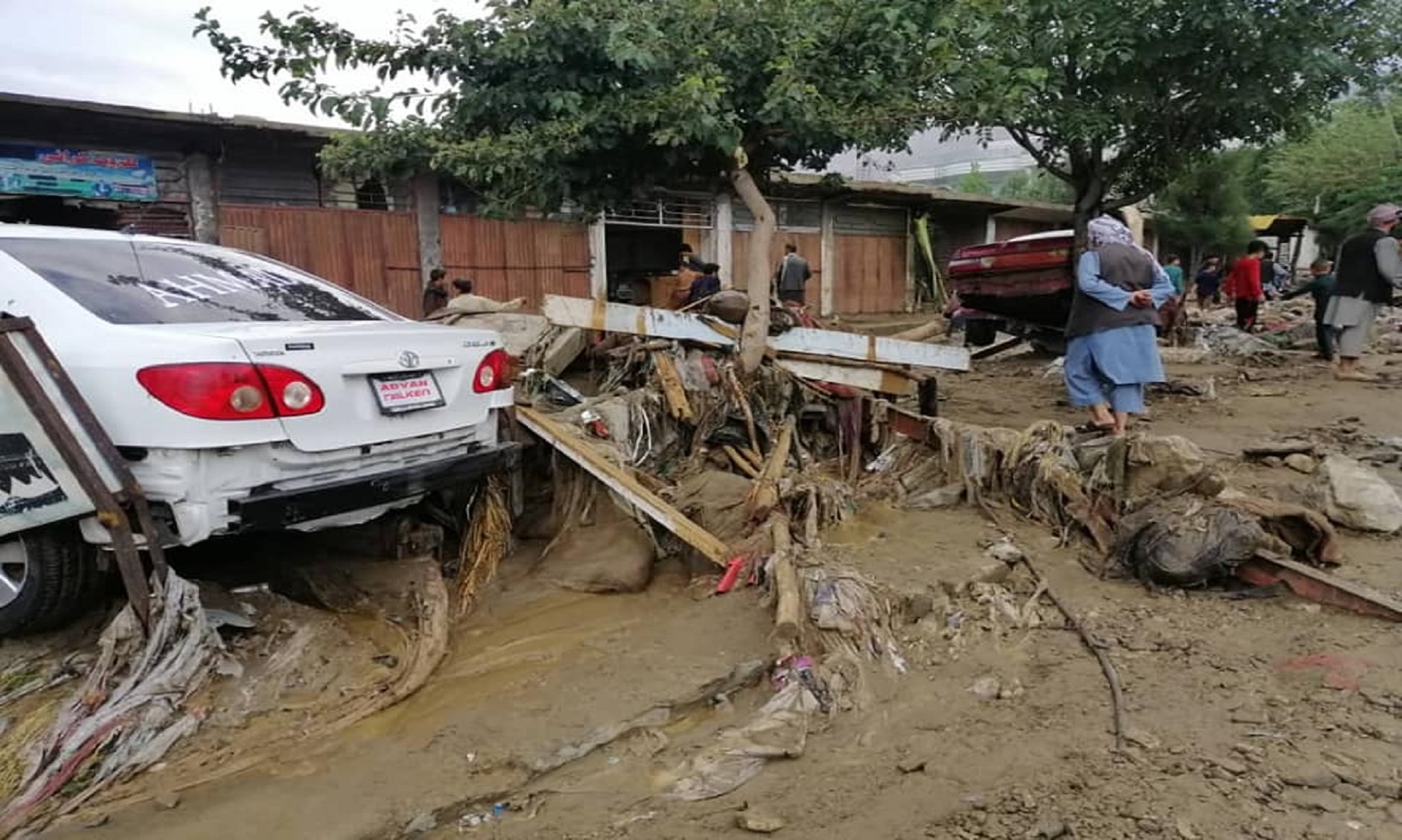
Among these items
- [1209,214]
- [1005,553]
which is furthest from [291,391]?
[1209,214]

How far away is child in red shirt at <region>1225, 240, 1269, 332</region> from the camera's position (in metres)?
13.0

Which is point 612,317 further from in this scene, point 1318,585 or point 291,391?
point 1318,585

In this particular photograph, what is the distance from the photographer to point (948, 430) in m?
4.93

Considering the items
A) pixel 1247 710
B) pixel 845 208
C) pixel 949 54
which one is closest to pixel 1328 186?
pixel 845 208

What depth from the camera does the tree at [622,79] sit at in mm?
4527

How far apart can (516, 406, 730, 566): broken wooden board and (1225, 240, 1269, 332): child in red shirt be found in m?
12.5

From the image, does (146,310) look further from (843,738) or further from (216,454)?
(843,738)

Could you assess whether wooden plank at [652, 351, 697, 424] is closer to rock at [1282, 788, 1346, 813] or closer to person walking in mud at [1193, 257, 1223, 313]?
rock at [1282, 788, 1346, 813]

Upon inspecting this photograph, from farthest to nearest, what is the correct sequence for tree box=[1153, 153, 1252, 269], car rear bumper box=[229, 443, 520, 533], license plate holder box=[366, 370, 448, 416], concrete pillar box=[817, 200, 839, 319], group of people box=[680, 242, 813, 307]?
tree box=[1153, 153, 1252, 269]
concrete pillar box=[817, 200, 839, 319]
group of people box=[680, 242, 813, 307]
license plate holder box=[366, 370, 448, 416]
car rear bumper box=[229, 443, 520, 533]

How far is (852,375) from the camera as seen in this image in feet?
17.8

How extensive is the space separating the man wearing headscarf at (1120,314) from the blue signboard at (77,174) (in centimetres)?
1031

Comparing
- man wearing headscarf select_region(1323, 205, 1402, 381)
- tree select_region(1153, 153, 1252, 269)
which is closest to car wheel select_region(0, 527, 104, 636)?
man wearing headscarf select_region(1323, 205, 1402, 381)

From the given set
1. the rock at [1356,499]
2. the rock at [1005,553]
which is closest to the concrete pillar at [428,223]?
the rock at [1005,553]

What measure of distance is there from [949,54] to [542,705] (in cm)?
404
